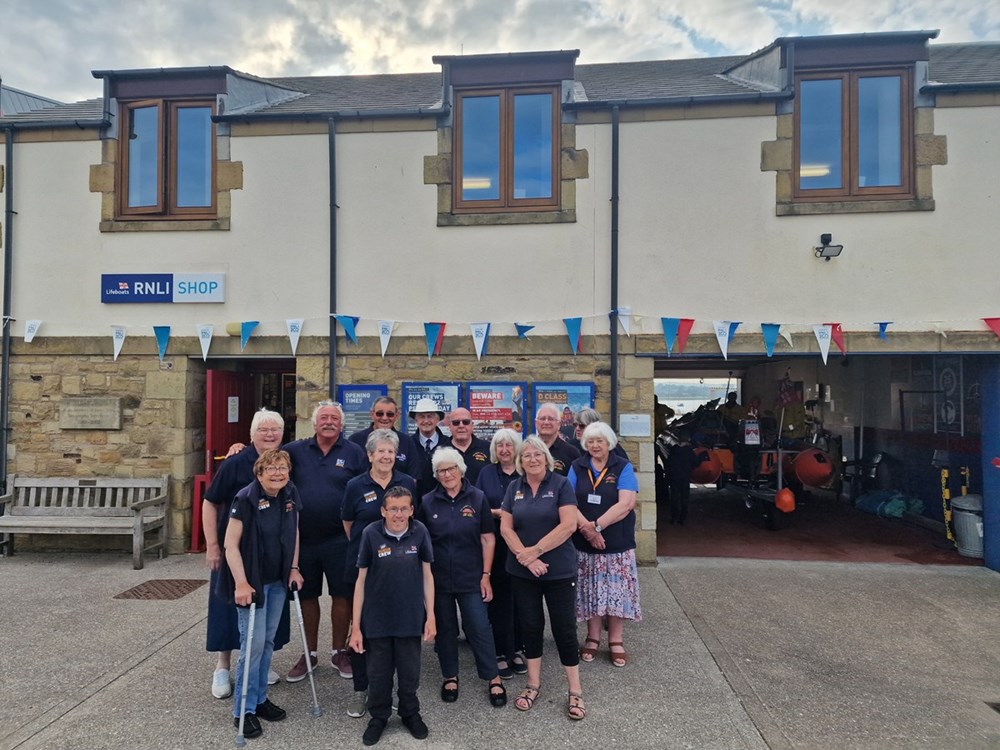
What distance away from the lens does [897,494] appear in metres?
9.27

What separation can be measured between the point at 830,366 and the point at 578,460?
9.94m

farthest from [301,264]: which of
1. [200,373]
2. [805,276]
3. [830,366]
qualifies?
[830,366]

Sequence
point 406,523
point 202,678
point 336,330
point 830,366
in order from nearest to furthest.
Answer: point 406,523, point 202,678, point 336,330, point 830,366

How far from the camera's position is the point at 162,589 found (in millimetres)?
5887

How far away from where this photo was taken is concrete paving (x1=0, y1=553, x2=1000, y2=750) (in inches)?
133

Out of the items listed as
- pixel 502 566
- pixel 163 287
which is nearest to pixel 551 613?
pixel 502 566

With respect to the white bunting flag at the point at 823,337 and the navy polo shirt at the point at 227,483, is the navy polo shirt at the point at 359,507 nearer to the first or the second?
the navy polo shirt at the point at 227,483

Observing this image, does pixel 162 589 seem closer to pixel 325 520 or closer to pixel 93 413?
pixel 93 413

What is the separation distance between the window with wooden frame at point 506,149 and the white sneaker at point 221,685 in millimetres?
5179

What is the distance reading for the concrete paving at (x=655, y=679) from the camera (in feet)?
11.1

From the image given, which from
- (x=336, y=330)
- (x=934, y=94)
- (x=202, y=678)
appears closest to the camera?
(x=202, y=678)

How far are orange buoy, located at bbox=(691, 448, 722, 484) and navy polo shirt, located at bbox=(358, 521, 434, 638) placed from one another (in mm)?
7199

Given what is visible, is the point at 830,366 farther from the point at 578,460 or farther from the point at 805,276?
the point at 578,460

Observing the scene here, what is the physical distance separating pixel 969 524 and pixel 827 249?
361 cm
